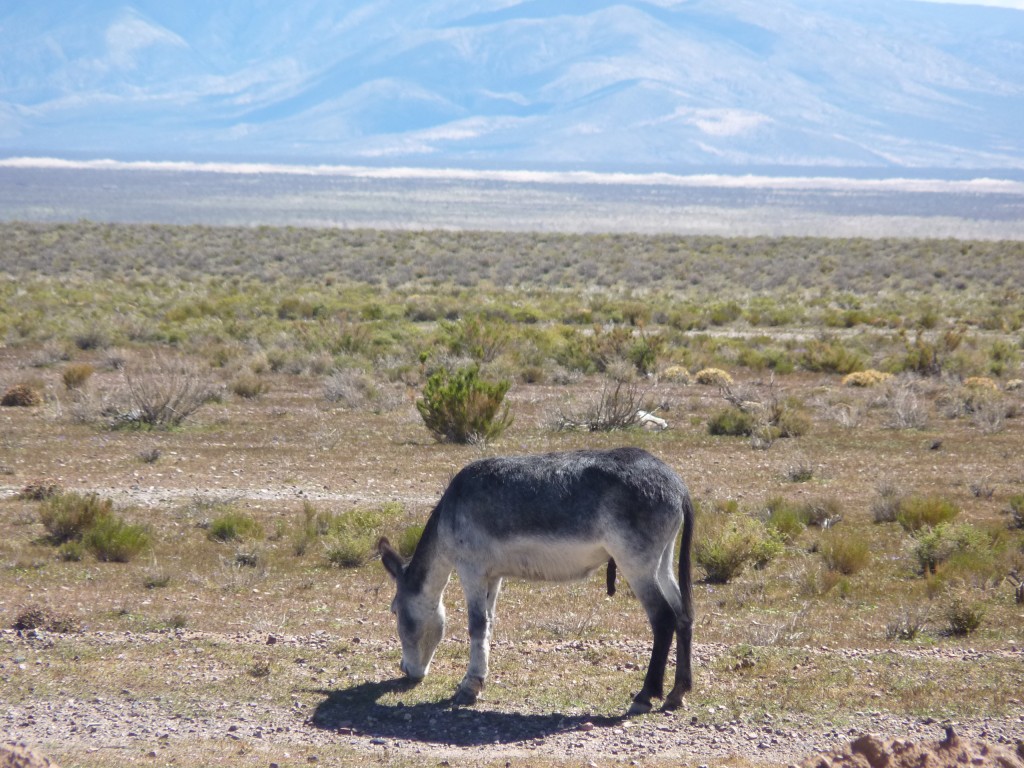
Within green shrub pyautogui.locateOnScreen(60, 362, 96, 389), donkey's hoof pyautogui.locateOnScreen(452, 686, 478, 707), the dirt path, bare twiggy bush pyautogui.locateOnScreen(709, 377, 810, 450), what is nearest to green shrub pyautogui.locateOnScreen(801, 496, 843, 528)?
bare twiggy bush pyautogui.locateOnScreen(709, 377, 810, 450)

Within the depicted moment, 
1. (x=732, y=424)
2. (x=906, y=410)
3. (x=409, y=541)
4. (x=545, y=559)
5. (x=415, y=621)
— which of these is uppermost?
(x=545, y=559)

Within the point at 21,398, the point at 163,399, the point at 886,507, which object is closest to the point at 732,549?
the point at 886,507

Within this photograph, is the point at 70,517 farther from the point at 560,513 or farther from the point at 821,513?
the point at 821,513

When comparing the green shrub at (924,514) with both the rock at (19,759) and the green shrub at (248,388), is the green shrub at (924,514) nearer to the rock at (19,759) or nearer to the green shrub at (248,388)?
the rock at (19,759)

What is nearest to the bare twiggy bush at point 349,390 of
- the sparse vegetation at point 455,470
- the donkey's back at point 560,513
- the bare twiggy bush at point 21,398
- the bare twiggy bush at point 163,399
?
the sparse vegetation at point 455,470

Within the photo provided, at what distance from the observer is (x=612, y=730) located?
691 cm

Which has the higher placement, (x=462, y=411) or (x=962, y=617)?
(x=462, y=411)

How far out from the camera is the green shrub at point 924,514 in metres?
12.1

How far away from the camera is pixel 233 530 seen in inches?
457

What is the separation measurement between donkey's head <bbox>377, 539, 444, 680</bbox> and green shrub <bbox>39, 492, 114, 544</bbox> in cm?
486

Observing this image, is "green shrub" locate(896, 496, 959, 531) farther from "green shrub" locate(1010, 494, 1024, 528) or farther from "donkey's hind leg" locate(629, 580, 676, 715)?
"donkey's hind leg" locate(629, 580, 676, 715)

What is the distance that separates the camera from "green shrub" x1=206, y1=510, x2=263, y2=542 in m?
11.6

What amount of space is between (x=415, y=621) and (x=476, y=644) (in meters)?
0.47

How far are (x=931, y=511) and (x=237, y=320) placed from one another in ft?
69.2
